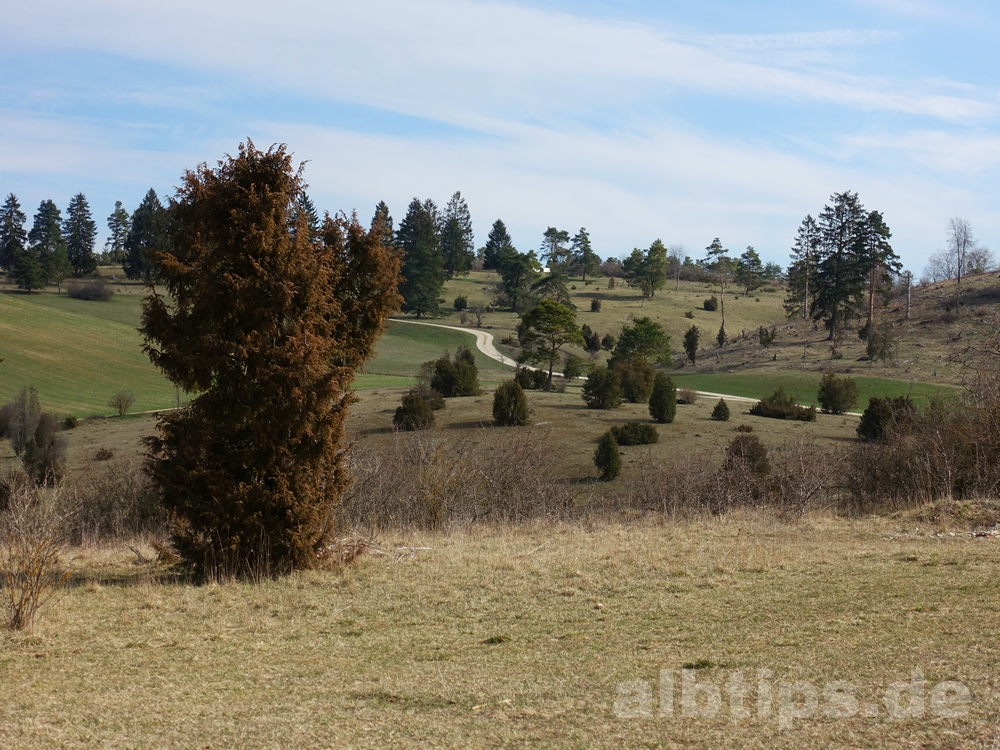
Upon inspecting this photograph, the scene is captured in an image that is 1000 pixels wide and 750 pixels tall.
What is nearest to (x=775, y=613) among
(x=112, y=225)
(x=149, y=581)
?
(x=149, y=581)

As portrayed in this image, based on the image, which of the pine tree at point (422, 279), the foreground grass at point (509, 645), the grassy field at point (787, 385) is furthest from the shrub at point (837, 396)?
the pine tree at point (422, 279)

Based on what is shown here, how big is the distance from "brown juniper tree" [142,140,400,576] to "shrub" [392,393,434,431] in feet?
89.8

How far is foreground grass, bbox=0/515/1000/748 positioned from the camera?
17.0 feet

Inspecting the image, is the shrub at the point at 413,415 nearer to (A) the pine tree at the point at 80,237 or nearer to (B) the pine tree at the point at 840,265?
(B) the pine tree at the point at 840,265

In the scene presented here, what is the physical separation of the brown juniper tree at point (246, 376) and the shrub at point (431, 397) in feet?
98.7

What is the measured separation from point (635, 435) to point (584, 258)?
336 feet

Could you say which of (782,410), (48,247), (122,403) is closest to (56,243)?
(48,247)

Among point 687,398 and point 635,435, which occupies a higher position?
point 687,398

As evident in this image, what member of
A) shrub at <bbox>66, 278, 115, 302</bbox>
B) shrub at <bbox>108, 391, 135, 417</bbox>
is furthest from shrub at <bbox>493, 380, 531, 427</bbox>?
shrub at <bbox>66, 278, 115, 302</bbox>

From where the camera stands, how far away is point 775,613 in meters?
7.84

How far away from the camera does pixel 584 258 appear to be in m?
136

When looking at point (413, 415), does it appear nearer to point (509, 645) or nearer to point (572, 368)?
point (572, 368)

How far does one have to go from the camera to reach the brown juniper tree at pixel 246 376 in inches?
402

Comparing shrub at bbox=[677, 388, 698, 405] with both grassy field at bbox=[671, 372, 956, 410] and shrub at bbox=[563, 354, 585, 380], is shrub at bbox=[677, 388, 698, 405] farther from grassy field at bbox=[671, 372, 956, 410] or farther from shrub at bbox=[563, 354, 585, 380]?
shrub at bbox=[563, 354, 585, 380]
